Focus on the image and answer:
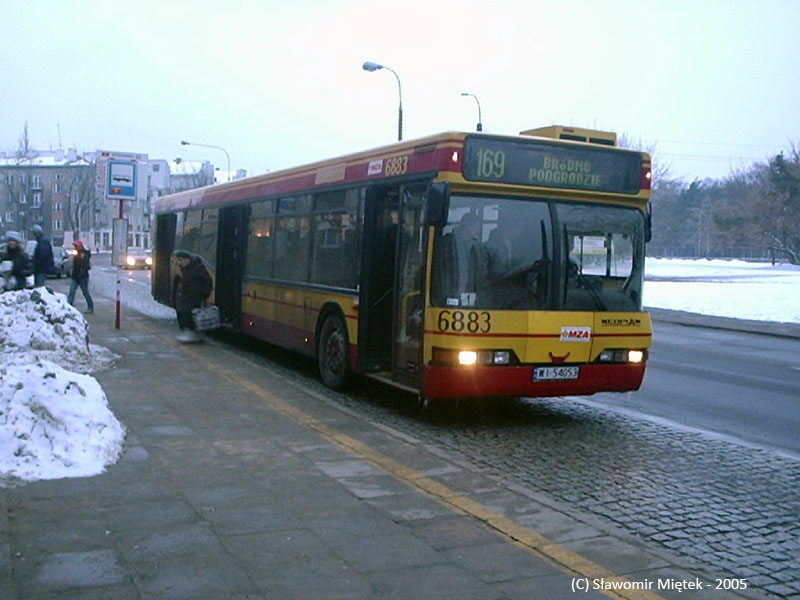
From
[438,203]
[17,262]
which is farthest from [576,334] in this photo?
[17,262]

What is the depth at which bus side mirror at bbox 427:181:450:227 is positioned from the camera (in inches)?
326

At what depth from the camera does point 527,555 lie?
5031 mm

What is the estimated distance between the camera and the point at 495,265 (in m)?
8.70

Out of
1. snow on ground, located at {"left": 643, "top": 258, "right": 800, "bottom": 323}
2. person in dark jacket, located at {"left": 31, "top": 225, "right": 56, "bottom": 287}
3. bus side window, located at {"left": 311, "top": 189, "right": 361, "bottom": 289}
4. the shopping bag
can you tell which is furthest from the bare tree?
bus side window, located at {"left": 311, "top": 189, "right": 361, "bottom": 289}

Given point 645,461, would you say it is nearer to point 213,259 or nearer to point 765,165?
point 213,259

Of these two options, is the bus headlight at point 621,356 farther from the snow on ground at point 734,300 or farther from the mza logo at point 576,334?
the snow on ground at point 734,300

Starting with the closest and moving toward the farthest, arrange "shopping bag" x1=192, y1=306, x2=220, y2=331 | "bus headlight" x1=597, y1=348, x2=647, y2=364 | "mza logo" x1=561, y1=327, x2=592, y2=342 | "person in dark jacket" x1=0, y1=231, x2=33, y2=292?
"mza logo" x1=561, y1=327, x2=592, y2=342 < "bus headlight" x1=597, y1=348, x2=647, y2=364 < "shopping bag" x1=192, y1=306, x2=220, y2=331 < "person in dark jacket" x1=0, y1=231, x2=33, y2=292

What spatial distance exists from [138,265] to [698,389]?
50315mm

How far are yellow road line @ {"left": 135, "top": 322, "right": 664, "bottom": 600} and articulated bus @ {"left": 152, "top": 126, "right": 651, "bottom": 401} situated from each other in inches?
45.6

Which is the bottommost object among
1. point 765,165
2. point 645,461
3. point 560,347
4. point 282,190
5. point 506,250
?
point 645,461

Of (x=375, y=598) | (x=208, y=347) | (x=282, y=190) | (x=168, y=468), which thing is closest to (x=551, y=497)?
(x=375, y=598)

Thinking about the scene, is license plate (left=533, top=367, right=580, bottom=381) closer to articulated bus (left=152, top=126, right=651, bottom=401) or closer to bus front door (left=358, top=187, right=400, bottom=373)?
articulated bus (left=152, top=126, right=651, bottom=401)

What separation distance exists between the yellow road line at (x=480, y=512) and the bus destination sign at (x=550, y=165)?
9.70 feet

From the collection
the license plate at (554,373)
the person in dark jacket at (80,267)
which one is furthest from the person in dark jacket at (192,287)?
the license plate at (554,373)
